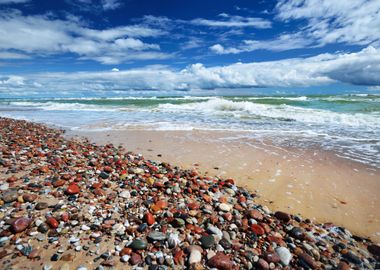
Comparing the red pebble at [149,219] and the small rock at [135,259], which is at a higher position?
the red pebble at [149,219]

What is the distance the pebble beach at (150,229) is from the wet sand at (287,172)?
36 centimetres

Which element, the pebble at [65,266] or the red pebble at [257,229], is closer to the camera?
the pebble at [65,266]

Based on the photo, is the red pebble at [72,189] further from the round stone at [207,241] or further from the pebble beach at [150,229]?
the round stone at [207,241]

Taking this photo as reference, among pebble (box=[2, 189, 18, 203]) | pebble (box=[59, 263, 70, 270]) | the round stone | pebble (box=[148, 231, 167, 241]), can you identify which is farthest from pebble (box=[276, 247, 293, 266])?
pebble (box=[2, 189, 18, 203])

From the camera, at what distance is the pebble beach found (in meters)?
2.37

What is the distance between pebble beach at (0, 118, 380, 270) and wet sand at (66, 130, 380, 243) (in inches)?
14.0

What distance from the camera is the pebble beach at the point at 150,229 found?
2.37 metres

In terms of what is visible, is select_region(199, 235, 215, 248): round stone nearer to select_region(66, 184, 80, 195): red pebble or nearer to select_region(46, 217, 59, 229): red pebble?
select_region(46, 217, 59, 229): red pebble

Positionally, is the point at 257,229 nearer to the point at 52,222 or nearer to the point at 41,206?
the point at 52,222

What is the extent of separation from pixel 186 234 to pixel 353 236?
218 centimetres

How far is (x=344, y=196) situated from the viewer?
4164mm

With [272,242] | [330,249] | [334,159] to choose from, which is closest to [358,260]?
[330,249]

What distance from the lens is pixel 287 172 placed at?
5.25 metres

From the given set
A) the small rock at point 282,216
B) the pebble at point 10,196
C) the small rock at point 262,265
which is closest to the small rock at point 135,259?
the small rock at point 262,265
